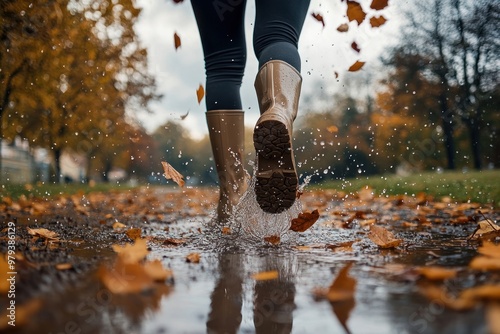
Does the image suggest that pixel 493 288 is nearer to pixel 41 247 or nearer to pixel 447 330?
pixel 447 330

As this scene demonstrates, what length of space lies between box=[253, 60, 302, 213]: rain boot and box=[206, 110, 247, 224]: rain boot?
0.47m

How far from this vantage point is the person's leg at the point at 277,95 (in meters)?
1.89

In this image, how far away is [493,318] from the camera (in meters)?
0.82

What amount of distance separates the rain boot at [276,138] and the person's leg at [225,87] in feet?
1.57

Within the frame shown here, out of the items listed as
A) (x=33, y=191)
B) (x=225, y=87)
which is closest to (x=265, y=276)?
(x=225, y=87)

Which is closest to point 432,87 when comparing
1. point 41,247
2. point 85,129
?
point 85,129

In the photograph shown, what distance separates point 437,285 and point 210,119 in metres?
1.69

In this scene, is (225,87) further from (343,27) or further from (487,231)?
(487,231)

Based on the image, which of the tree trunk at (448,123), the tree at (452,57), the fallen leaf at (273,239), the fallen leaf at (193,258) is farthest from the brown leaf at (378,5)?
the tree trunk at (448,123)

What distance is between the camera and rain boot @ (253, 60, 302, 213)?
187 centimetres

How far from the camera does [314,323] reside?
0.94m

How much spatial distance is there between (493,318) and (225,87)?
198cm

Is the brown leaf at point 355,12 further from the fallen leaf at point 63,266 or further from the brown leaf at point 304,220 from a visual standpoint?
the fallen leaf at point 63,266

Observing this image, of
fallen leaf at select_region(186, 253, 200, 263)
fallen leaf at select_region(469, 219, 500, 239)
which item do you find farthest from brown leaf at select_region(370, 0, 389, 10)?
fallen leaf at select_region(186, 253, 200, 263)
